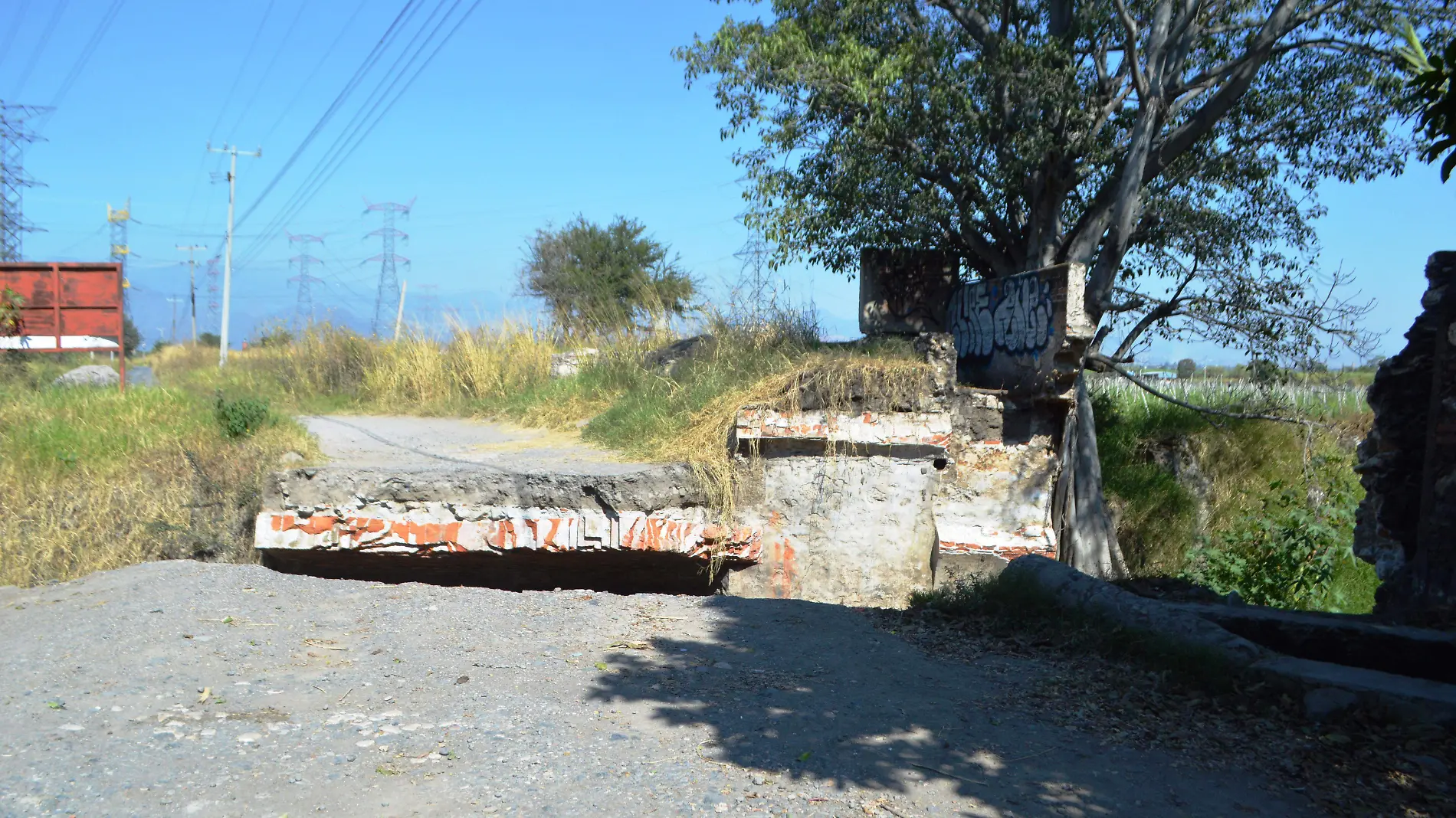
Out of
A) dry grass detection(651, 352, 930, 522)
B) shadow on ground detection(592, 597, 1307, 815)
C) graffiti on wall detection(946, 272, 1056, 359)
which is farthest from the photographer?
graffiti on wall detection(946, 272, 1056, 359)

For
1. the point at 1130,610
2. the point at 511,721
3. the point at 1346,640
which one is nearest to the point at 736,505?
the point at 1130,610

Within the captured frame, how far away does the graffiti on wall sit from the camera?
8.74m

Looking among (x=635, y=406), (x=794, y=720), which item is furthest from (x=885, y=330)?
(x=794, y=720)

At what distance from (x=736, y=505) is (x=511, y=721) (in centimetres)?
358

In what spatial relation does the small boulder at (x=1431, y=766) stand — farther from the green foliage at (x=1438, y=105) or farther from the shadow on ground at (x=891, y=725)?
the green foliage at (x=1438, y=105)

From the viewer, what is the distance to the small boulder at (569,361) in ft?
Result: 36.2

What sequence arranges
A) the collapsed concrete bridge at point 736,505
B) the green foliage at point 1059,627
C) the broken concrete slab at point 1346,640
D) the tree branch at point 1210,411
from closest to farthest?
the green foliage at point 1059,627 < the broken concrete slab at point 1346,640 < the collapsed concrete bridge at point 736,505 < the tree branch at point 1210,411

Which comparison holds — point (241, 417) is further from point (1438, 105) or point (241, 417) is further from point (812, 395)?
point (1438, 105)

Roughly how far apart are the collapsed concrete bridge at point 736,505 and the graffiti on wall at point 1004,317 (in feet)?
0.14

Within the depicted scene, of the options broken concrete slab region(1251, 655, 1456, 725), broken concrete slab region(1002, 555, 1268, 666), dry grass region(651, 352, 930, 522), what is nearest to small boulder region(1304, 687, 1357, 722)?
broken concrete slab region(1251, 655, 1456, 725)

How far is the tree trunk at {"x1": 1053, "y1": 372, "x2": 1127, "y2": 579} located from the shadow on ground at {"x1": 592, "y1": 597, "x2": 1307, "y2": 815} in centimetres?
541

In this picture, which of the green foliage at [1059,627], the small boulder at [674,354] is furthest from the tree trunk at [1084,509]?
the green foliage at [1059,627]

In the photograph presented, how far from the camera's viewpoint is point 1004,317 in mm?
9516

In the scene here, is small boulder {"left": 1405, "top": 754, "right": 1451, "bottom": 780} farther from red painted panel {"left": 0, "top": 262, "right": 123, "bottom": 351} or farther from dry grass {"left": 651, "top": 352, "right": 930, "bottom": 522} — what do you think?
red painted panel {"left": 0, "top": 262, "right": 123, "bottom": 351}
